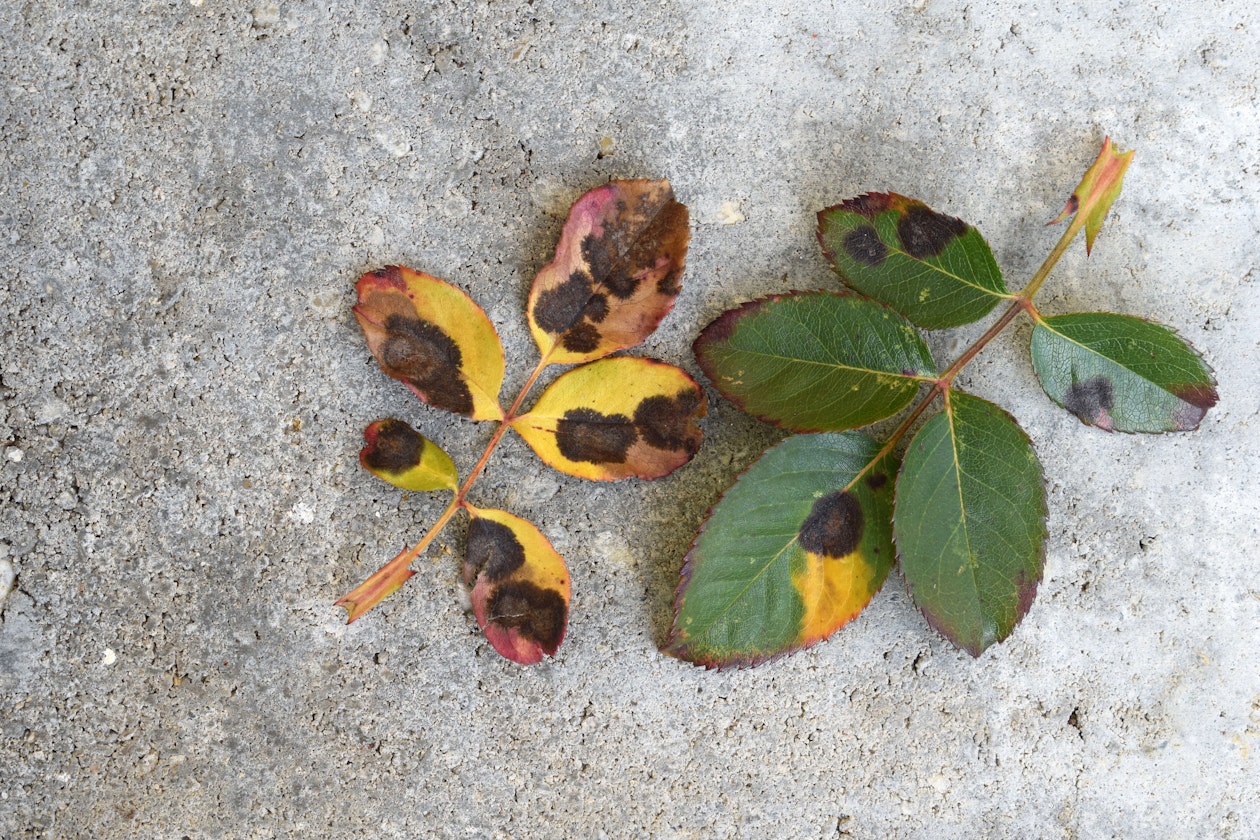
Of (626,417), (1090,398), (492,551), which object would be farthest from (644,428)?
(1090,398)

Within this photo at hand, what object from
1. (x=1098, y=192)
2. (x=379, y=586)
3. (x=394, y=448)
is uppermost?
(x=1098, y=192)

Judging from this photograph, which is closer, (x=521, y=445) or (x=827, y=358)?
(x=827, y=358)

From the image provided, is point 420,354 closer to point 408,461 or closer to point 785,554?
point 408,461

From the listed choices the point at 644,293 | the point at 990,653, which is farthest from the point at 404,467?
the point at 990,653

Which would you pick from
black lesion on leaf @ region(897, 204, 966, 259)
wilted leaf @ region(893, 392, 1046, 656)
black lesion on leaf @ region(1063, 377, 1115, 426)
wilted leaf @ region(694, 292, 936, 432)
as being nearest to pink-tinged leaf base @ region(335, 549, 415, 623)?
wilted leaf @ region(694, 292, 936, 432)

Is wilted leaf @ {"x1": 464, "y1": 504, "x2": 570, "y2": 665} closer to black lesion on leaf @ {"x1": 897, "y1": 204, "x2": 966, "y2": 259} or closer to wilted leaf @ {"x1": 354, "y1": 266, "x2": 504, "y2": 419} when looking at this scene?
wilted leaf @ {"x1": 354, "y1": 266, "x2": 504, "y2": 419}

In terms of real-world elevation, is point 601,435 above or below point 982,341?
below

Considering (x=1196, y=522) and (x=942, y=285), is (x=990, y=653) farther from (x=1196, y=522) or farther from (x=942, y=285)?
(x=942, y=285)
